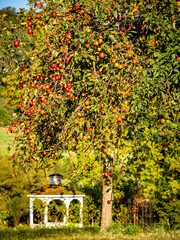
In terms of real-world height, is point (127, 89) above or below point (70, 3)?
below

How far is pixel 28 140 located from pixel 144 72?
8.81ft

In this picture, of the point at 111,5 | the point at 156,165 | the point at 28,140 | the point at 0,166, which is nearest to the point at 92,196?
the point at 156,165

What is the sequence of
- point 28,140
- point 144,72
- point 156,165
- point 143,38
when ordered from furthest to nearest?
point 156,165 < point 143,38 < point 28,140 < point 144,72

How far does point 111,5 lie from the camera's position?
5.85 metres

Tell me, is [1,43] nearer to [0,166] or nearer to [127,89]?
[127,89]

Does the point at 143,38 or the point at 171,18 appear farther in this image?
the point at 143,38

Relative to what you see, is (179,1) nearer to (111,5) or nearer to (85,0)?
(111,5)

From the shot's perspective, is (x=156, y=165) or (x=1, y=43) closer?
(x=1, y=43)

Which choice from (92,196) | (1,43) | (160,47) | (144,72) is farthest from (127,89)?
(92,196)

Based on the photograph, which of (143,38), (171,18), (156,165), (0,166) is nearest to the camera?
(171,18)

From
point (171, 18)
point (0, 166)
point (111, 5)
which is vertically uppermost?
point (111, 5)

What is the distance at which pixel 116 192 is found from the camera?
1485cm

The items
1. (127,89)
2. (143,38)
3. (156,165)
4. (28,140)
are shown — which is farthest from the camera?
(156,165)

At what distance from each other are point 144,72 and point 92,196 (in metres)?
12.4
